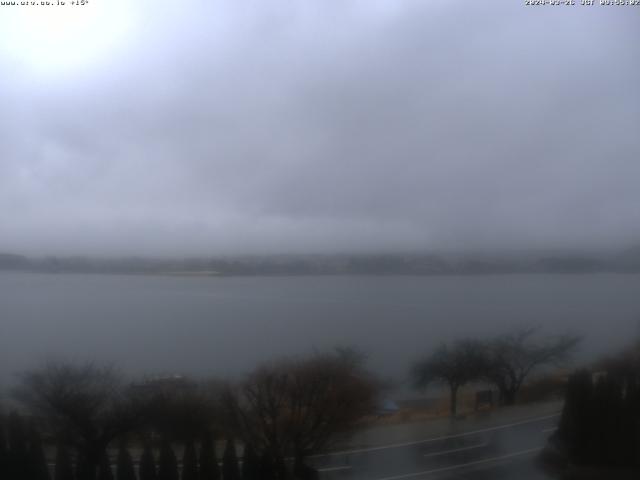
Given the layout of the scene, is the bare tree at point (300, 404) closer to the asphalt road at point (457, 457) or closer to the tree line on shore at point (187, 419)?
the tree line on shore at point (187, 419)

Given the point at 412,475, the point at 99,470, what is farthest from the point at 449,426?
the point at 99,470

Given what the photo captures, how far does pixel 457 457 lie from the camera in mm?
2266

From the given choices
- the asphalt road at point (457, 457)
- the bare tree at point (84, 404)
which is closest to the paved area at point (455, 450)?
the asphalt road at point (457, 457)

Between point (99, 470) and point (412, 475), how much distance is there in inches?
45.0

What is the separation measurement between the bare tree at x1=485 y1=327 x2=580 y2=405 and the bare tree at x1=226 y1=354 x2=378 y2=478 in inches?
19.5

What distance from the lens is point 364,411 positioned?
2143 millimetres

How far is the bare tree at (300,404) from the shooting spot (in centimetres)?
205

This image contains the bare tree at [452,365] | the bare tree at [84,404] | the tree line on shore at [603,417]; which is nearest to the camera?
the bare tree at [84,404]

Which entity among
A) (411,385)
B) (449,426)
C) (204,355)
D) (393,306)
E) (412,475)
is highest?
(393,306)

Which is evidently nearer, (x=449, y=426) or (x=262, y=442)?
(x=262, y=442)

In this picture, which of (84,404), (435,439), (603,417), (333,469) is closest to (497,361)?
(435,439)

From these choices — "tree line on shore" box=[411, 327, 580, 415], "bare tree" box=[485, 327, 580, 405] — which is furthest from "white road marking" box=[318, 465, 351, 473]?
"bare tree" box=[485, 327, 580, 405]

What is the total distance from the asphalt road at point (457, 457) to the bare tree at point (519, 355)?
174 millimetres

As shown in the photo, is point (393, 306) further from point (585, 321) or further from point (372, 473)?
point (585, 321)
